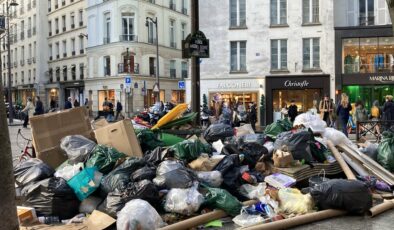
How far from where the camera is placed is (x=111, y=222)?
218 inches

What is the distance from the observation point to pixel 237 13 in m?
33.2

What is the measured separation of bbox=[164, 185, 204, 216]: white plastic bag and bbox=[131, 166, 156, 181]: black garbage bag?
45 centimetres

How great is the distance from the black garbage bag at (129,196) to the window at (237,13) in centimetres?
2813

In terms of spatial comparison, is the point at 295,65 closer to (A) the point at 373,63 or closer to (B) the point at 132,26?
(A) the point at 373,63

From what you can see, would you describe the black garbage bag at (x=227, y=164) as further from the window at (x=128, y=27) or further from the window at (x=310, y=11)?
the window at (x=128, y=27)

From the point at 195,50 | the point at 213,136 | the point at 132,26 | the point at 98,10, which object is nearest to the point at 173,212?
the point at 213,136

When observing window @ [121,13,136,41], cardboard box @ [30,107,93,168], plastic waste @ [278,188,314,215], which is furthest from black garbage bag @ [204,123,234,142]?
window @ [121,13,136,41]

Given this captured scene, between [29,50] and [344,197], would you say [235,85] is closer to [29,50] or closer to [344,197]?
[344,197]

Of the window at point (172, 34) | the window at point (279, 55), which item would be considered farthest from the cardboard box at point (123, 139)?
the window at point (172, 34)

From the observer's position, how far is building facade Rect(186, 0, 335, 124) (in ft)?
104

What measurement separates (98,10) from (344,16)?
79.0 feet

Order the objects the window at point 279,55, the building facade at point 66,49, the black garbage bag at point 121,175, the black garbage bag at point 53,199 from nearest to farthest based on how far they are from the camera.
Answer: the black garbage bag at point 53,199, the black garbage bag at point 121,175, the window at point 279,55, the building facade at point 66,49

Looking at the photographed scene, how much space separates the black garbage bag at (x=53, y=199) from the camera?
611cm

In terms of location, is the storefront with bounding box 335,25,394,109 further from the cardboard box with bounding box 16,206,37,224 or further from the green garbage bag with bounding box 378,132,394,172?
the cardboard box with bounding box 16,206,37,224
